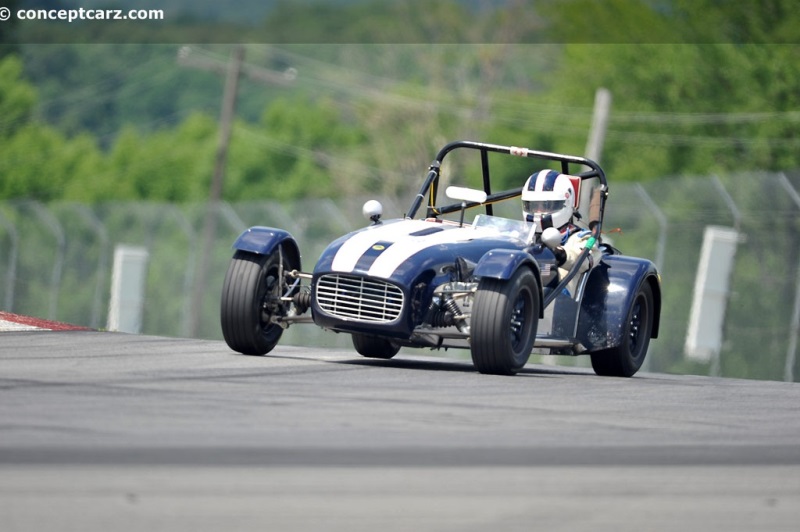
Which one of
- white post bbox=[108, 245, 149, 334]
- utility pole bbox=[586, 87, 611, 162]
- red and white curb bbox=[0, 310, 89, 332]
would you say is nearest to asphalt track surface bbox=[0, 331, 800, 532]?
red and white curb bbox=[0, 310, 89, 332]

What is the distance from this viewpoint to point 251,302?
40.8ft

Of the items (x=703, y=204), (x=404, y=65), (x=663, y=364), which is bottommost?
(x=663, y=364)

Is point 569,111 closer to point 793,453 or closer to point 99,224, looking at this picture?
point 99,224

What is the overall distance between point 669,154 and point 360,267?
4532 cm

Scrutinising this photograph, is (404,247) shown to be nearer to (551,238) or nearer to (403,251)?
(403,251)

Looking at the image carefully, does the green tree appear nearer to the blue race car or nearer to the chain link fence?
the chain link fence

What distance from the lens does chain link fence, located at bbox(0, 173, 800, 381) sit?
22.4 meters

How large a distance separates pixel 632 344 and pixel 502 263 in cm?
301

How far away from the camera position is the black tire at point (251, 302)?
12445mm

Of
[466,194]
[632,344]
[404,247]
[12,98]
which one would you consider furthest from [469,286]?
[12,98]

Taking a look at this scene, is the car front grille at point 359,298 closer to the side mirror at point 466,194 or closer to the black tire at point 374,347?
the side mirror at point 466,194

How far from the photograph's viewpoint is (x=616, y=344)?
44.5ft
